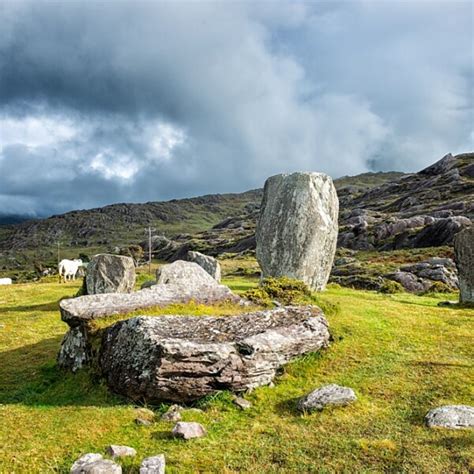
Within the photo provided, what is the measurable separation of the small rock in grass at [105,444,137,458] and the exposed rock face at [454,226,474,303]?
22.2 m

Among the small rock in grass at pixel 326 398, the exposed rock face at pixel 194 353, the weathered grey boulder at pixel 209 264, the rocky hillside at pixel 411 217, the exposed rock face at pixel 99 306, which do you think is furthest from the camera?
the rocky hillside at pixel 411 217

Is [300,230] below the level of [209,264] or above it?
above

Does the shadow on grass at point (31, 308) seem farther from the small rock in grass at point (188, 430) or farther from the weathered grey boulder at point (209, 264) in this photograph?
the small rock in grass at point (188, 430)

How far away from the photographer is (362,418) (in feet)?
36.2

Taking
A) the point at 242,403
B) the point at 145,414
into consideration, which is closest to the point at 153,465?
the point at 145,414

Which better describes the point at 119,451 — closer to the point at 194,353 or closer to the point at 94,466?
the point at 94,466

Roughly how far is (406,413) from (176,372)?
223 inches

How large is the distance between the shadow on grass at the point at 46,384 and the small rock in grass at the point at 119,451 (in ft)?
9.92

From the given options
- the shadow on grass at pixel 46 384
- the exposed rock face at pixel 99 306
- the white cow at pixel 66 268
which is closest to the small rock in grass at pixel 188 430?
the shadow on grass at pixel 46 384

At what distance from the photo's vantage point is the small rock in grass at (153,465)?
8.64 m

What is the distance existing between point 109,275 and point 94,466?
1999cm

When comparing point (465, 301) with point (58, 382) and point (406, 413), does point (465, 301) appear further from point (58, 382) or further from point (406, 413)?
point (58, 382)

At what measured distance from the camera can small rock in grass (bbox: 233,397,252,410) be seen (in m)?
11.9

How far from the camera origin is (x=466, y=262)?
26250 millimetres
